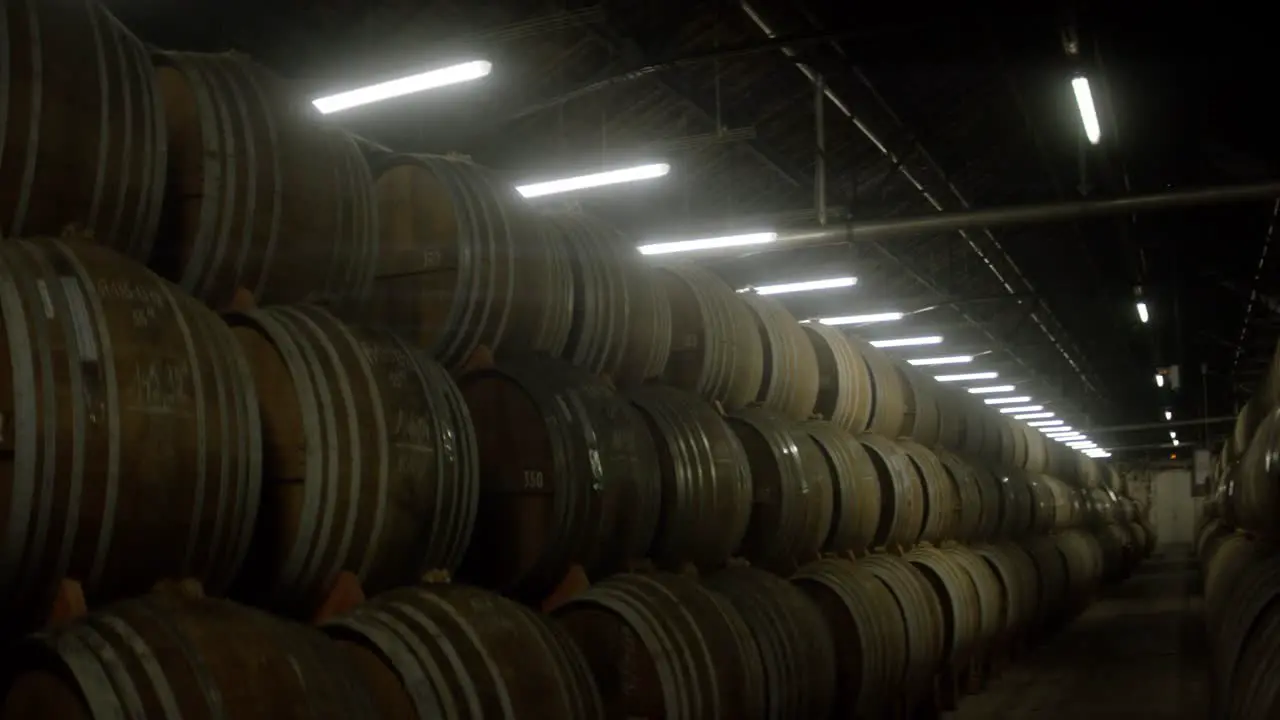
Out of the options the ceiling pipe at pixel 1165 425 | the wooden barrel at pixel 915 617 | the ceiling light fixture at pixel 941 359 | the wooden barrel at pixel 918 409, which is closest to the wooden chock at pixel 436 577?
the wooden barrel at pixel 915 617

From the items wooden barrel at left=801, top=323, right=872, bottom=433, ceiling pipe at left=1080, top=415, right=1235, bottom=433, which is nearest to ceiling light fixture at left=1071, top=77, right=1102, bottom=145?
wooden barrel at left=801, top=323, right=872, bottom=433

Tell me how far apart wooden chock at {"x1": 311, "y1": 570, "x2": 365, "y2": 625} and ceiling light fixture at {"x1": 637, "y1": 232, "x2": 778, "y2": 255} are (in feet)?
20.3

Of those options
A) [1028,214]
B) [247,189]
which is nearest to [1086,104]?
[1028,214]

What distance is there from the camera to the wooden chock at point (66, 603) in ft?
8.48

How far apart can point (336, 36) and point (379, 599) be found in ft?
21.0

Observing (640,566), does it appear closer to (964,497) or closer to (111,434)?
(111,434)

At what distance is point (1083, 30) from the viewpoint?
8.37m

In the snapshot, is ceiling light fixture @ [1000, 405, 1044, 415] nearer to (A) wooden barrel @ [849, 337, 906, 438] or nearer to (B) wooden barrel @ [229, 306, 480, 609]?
(A) wooden barrel @ [849, 337, 906, 438]

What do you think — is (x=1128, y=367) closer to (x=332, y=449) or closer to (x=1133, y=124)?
(x=1133, y=124)

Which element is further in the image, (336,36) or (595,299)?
(336,36)

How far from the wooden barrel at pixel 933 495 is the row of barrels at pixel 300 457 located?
388cm

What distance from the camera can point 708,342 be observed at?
268 inches

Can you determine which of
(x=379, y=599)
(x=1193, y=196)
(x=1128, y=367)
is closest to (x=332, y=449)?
(x=379, y=599)

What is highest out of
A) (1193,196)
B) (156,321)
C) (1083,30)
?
(1083,30)
